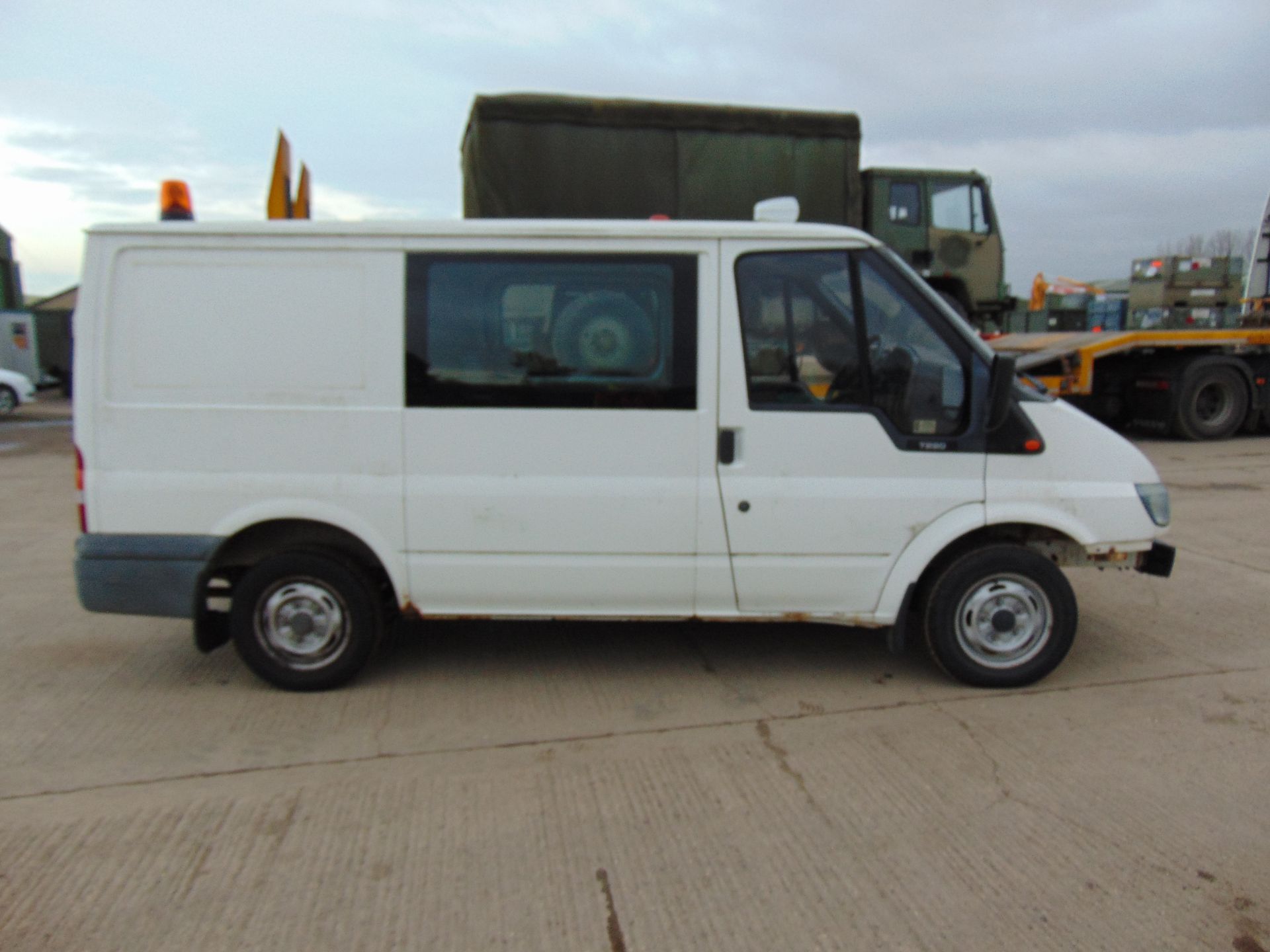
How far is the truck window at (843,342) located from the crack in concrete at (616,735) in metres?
1.19

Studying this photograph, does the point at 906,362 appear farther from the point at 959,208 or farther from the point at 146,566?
the point at 959,208

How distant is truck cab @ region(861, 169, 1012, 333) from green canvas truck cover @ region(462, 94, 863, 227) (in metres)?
1.67

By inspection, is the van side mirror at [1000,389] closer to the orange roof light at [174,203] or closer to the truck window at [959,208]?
the orange roof light at [174,203]

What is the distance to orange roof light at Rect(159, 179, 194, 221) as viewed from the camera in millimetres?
4098

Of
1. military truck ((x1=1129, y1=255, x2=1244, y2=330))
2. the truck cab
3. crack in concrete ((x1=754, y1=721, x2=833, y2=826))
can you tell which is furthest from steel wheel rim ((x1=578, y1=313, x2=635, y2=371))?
military truck ((x1=1129, y1=255, x2=1244, y2=330))

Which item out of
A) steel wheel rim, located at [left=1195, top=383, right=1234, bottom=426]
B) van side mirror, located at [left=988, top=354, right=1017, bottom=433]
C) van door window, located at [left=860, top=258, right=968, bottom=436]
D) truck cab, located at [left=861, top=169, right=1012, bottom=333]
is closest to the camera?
van side mirror, located at [left=988, top=354, right=1017, bottom=433]

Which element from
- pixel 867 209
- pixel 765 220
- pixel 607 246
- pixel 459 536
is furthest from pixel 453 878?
pixel 867 209

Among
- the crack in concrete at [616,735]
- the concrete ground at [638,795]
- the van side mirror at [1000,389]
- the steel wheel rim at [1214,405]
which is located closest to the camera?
the concrete ground at [638,795]

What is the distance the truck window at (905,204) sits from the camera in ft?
41.2

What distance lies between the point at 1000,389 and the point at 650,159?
23.5 feet

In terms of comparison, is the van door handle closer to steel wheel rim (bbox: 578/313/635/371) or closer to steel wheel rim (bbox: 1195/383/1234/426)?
steel wheel rim (bbox: 578/313/635/371)

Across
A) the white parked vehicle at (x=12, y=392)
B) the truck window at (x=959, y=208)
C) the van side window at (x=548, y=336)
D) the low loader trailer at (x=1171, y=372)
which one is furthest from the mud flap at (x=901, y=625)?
the white parked vehicle at (x=12, y=392)

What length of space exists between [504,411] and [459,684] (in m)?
1.33

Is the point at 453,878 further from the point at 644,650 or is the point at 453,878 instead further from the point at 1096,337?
the point at 1096,337
